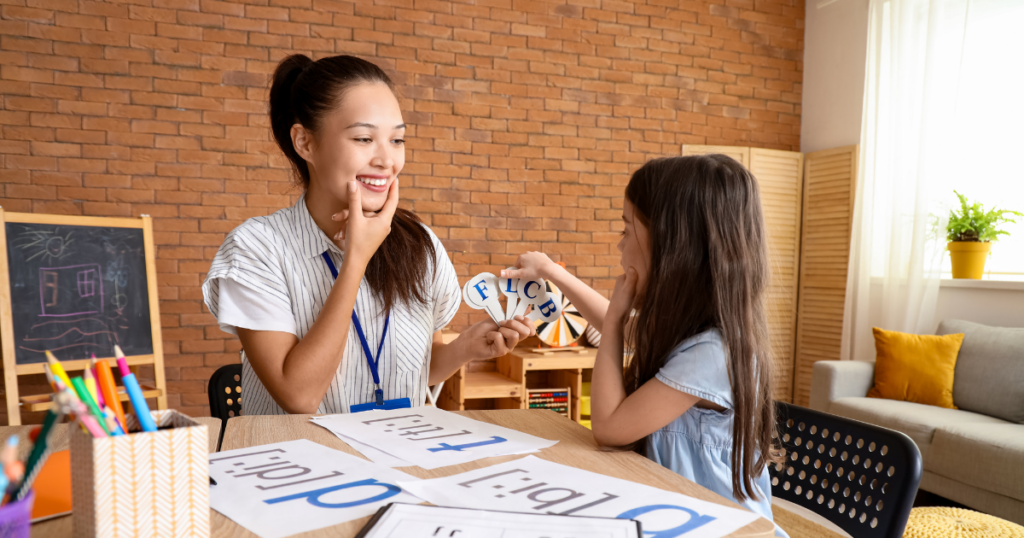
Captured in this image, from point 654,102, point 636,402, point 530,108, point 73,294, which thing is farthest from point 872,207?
point 73,294

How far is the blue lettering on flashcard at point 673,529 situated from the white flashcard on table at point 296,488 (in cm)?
25

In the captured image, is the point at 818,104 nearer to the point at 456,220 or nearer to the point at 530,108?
the point at 530,108

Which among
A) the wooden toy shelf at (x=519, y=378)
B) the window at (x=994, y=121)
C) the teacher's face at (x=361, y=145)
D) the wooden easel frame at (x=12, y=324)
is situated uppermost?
the window at (x=994, y=121)

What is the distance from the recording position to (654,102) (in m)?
4.62

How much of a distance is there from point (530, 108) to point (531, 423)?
3.43m

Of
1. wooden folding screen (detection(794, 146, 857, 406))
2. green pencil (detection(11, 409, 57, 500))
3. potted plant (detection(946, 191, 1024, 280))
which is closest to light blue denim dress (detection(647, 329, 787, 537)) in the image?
green pencil (detection(11, 409, 57, 500))

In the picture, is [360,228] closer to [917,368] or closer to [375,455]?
[375,455]

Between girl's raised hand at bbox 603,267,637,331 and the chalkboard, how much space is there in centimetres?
283

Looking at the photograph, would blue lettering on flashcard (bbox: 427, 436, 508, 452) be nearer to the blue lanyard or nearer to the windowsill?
the blue lanyard

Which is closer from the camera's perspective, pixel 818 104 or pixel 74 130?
pixel 74 130

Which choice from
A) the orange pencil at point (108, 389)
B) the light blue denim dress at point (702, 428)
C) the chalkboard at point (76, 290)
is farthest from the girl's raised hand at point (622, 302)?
the chalkboard at point (76, 290)

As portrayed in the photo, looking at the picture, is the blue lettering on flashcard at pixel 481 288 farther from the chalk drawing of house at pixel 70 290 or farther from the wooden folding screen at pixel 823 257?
the wooden folding screen at pixel 823 257

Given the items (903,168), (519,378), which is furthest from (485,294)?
(903,168)

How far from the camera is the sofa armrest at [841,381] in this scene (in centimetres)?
362
